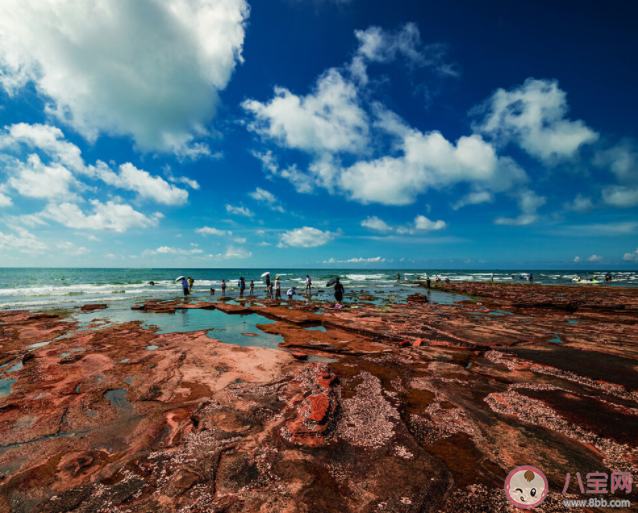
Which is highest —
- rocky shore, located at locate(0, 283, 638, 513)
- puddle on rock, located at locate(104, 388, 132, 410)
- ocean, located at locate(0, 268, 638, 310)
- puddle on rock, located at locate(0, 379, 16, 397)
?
rocky shore, located at locate(0, 283, 638, 513)

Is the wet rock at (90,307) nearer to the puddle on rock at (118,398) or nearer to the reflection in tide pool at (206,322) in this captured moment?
the reflection in tide pool at (206,322)

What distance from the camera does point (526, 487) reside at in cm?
367

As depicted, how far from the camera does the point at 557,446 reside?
4512mm

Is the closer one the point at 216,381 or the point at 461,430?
the point at 461,430

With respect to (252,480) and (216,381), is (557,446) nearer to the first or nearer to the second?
(252,480)

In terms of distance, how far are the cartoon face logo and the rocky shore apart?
13 centimetres

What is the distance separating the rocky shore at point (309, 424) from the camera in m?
3.64

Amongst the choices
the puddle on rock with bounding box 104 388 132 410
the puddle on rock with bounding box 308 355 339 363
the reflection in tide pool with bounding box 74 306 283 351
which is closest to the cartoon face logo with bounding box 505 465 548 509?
the puddle on rock with bounding box 308 355 339 363

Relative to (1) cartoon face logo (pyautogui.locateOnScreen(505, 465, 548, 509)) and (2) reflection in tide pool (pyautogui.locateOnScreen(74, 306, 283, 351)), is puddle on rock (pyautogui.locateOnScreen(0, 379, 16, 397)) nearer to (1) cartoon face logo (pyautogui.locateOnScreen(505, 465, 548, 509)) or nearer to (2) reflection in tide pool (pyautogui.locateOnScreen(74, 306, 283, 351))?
(2) reflection in tide pool (pyautogui.locateOnScreen(74, 306, 283, 351))

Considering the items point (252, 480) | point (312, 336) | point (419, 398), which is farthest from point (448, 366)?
point (252, 480)

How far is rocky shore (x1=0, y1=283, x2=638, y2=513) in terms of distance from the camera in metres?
3.64

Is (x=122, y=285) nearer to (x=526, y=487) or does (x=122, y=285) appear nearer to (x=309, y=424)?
(x=309, y=424)

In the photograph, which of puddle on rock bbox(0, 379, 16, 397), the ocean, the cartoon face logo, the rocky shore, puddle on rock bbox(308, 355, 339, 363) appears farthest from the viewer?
the ocean

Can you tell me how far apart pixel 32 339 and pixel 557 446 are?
19.8 metres
